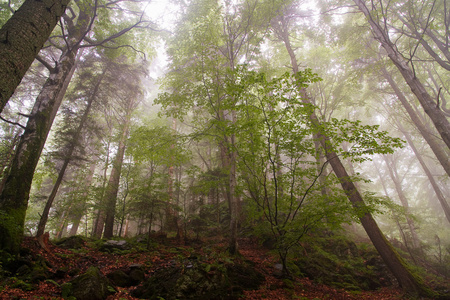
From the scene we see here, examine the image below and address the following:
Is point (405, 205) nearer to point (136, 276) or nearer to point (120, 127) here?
point (136, 276)

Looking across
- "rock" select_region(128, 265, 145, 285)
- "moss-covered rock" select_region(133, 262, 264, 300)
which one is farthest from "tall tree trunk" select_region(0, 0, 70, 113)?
"rock" select_region(128, 265, 145, 285)

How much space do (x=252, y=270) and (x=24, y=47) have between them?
21.9 ft

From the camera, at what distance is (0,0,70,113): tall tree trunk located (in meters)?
2.28

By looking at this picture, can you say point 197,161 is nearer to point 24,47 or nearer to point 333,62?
point 333,62

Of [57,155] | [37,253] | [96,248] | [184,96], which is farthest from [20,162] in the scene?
[184,96]

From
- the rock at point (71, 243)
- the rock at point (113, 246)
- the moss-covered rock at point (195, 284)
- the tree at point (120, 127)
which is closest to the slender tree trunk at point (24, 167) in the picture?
the rock at point (71, 243)

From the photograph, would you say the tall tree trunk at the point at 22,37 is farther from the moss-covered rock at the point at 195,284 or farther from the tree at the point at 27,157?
the moss-covered rock at the point at 195,284

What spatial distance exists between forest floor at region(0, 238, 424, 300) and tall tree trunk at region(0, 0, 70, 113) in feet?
10.4

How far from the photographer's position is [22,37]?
258cm

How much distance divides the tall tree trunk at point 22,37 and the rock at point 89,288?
10.7 ft

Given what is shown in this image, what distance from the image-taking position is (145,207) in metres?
8.80

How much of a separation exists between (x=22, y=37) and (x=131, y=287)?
4956 mm

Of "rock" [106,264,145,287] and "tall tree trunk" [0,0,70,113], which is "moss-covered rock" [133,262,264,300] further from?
"tall tree trunk" [0,0,70,113]

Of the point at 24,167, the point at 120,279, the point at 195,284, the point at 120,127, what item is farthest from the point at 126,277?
the point at 120,127
